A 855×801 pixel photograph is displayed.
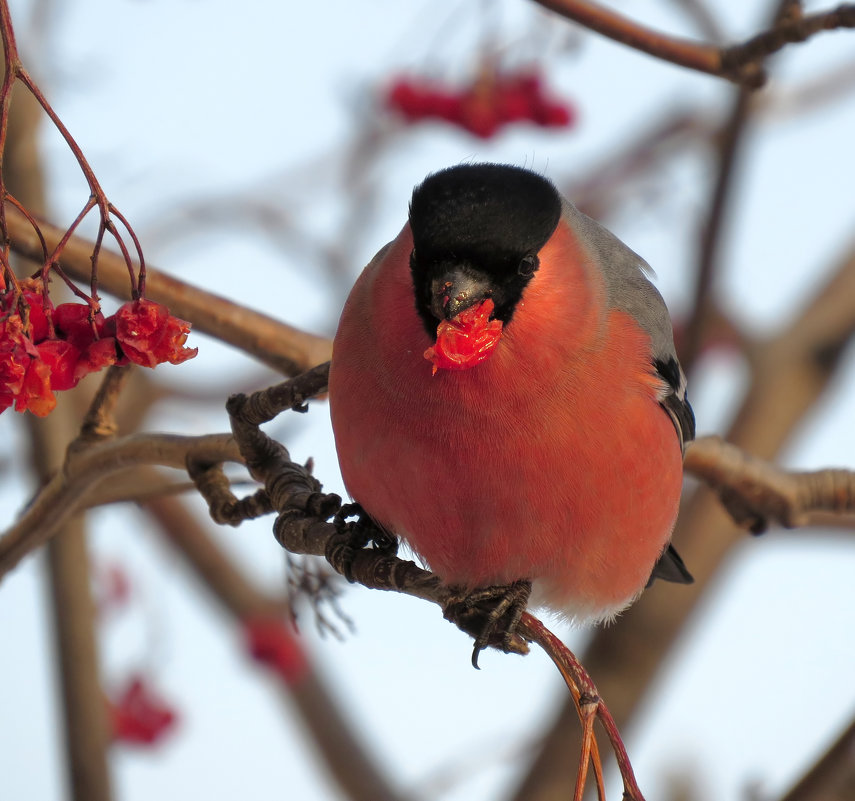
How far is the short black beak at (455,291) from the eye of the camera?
154 cm

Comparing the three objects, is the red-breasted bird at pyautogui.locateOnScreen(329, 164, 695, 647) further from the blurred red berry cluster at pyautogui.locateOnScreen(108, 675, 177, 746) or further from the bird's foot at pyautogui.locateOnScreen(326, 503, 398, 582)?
the blurred red berry cluster at pyautogui.locateOnScreen(108, 675, 177, 746)

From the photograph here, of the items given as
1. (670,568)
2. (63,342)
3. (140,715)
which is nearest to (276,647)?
(140,715)

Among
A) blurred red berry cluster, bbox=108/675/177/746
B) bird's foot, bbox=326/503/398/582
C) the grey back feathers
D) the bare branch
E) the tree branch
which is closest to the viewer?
bird's foot, bbox=326/503/398/582

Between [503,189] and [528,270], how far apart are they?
0.12 meters

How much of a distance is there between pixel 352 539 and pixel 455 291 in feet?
1.48

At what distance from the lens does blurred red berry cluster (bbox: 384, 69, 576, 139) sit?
129 inches

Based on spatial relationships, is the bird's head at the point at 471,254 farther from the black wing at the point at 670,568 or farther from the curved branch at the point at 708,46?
the black wing at the point at 670,568

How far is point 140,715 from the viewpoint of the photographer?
3506 millimetres

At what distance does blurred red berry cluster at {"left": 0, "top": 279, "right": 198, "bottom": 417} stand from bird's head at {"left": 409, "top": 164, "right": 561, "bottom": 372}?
0.40 meters

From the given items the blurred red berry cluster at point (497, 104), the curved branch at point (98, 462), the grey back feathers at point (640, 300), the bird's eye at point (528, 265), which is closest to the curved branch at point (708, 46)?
the grey back feathers at point (640, 300)

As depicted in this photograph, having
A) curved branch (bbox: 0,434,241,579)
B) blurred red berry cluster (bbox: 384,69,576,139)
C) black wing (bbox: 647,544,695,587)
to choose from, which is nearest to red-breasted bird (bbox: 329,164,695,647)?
curved branch (bbox: 0,434,241,579)

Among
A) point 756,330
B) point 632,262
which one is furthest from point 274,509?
point 756,330

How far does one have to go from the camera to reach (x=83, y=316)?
1335mm

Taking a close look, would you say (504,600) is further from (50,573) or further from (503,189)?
(50,573)
